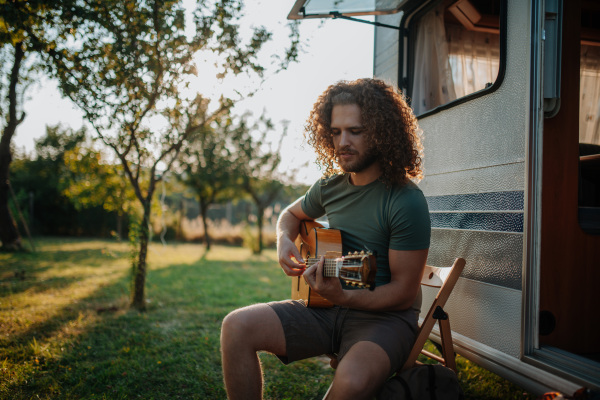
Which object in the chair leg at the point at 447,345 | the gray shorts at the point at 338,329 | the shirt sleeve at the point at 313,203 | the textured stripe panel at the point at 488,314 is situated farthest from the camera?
the shirt sleeve at the point at 313,203

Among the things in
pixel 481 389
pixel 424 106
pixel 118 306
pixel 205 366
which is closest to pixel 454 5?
pixel 424 106

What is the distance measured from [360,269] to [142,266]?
393 cm

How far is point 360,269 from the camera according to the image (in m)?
1.57

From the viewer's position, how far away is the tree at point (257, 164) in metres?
15.5

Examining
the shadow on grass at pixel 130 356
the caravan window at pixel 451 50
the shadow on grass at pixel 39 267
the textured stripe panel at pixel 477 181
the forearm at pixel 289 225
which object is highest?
the caravan window at pixel 451 50

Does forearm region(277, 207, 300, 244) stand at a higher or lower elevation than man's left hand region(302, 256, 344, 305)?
higher

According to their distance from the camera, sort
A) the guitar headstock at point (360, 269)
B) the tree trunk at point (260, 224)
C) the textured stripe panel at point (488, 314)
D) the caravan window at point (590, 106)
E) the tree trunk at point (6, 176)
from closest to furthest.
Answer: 1. the guitar headstock at point (360, 269)
2. the textured stripe panel at point (488, 314)
3. the caravan window at point (590, 106)
4. the tree trunk at point (6, 176)
5. the tree trunk at point (260, 224)

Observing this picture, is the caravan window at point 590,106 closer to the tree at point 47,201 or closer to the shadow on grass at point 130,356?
the shadow on grass at point 130,356

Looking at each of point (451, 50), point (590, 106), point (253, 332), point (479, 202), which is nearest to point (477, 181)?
point (479, 202)

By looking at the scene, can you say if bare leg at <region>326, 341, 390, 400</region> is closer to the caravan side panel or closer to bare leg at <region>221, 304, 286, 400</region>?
bare leg at <region>221, 304, 286, 400</region>

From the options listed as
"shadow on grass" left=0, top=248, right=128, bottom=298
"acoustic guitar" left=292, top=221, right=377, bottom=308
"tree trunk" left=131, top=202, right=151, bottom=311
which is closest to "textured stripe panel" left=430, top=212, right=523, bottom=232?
"acoustic guitar" left=292, top=221, right=377, bottom=308

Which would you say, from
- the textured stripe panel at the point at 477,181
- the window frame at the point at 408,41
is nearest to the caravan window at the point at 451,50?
the window frame at the point at 408,41

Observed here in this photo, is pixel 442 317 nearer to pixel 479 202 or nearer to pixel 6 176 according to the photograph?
pixel 479 202

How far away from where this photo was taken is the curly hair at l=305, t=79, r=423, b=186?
2.17 metres
